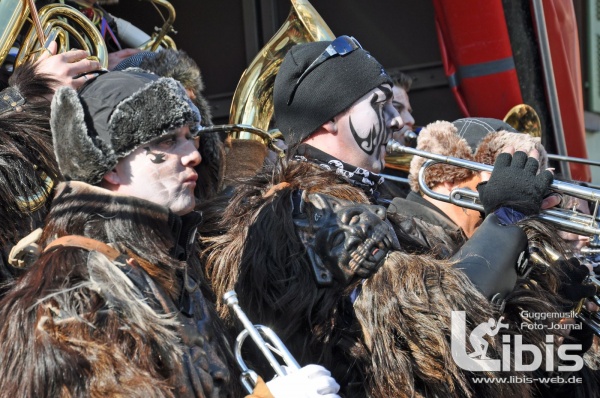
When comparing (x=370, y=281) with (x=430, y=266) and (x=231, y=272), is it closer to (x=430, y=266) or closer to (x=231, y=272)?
(x=430, y=266)

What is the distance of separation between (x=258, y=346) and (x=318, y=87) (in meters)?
1.19

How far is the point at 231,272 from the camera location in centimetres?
315

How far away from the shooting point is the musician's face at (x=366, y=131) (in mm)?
3516

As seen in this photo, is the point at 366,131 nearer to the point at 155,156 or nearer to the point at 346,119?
the point at 346,119

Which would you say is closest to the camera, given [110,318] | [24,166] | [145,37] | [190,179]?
[110,318]

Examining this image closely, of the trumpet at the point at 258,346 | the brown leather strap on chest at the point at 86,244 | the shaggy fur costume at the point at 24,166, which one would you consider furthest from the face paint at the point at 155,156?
the shaggy fur costume at the point at 24,166

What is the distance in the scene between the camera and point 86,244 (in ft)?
8.28

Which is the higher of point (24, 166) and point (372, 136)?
point (24, 166)

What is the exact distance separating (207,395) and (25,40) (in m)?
1.99

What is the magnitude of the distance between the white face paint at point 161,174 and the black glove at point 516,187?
1.24 metres

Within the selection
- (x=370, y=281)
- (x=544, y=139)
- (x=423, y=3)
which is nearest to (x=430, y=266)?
(x=370, y=281)

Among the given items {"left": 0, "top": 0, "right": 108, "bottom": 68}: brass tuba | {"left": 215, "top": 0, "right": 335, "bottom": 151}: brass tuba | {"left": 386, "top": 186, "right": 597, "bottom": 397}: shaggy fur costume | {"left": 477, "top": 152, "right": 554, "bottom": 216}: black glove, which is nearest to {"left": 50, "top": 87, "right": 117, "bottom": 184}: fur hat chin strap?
{"left": 386, "top": 186, "right": 597, "bottom": 397}: shaggy fur costume

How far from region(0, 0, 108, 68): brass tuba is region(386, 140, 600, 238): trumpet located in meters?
1.36

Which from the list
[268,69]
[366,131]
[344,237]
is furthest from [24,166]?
[268,69]
